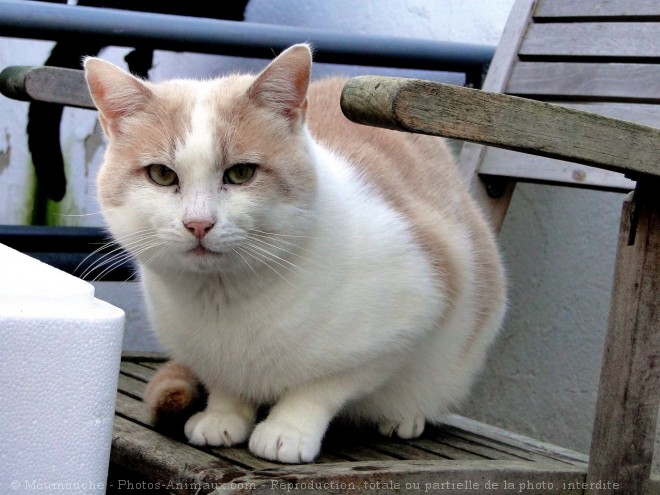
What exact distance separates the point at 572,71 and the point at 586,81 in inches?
2.0

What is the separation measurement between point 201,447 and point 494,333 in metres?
0.72

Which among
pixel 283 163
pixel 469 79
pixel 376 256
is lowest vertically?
pixel 376 256

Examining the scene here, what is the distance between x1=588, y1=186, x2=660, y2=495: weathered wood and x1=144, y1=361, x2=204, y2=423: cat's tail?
27.3 inches

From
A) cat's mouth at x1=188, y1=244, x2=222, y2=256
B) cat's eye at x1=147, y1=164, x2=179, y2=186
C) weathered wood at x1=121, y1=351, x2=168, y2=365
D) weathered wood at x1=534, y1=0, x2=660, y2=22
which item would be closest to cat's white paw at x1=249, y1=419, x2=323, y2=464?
cat's mouth at x1=188, y1=244, x2=222, y2=256

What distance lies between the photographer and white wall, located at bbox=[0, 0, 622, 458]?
2.55 meters

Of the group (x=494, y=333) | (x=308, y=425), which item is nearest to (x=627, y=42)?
(x=494, y=333)

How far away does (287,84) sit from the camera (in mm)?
1484

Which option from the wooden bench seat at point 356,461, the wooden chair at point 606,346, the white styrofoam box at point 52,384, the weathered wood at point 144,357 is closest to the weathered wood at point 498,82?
the wooden chair at point 606,346

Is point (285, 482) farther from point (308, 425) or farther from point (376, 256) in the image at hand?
point (376, 256)

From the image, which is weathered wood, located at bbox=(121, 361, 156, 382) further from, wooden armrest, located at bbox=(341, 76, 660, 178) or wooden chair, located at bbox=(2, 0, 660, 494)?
wooden armrest, located at bbox=(341, 76, 660, 178)

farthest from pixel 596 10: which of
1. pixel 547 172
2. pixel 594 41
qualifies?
pixel 547 172

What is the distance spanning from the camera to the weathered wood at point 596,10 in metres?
2.21

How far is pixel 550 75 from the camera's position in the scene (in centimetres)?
232

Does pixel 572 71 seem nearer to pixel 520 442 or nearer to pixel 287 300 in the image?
pixel 520 442
